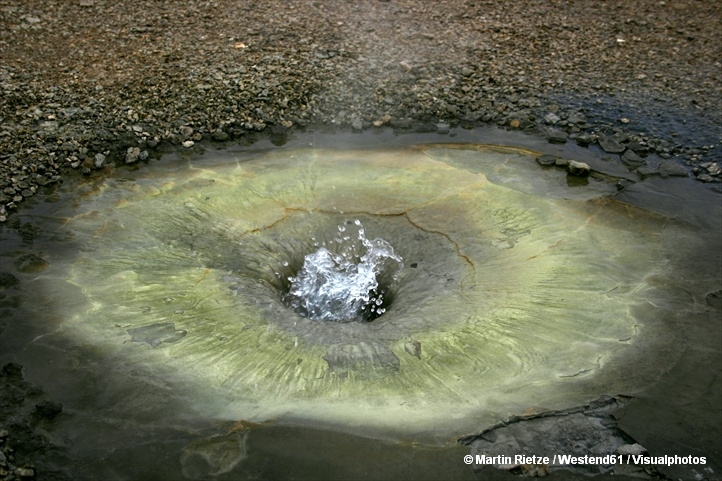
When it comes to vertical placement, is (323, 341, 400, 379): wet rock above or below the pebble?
below

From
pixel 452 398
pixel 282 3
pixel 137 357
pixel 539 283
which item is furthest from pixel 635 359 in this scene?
pixel 282 3

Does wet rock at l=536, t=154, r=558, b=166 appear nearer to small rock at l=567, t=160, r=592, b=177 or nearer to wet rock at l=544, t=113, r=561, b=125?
small rock at l=567, t=160, r=592, b=177

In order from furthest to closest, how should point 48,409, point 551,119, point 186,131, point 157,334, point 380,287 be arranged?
point 551,119, point 186,131, point 380,287, point 157,334, point 48,409

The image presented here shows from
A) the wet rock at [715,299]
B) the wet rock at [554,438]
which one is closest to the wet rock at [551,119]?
the wet rock at [715,299]

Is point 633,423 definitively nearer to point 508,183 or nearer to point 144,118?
point 508,183

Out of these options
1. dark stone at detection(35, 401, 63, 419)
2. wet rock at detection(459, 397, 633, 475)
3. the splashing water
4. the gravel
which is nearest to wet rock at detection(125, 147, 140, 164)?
the gravel

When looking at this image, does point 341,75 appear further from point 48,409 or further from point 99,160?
point 48,409

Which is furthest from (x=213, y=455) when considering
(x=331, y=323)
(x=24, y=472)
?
(x=331, y=323)

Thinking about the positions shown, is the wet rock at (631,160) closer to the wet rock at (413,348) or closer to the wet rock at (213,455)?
the wet rock at (413,348)
